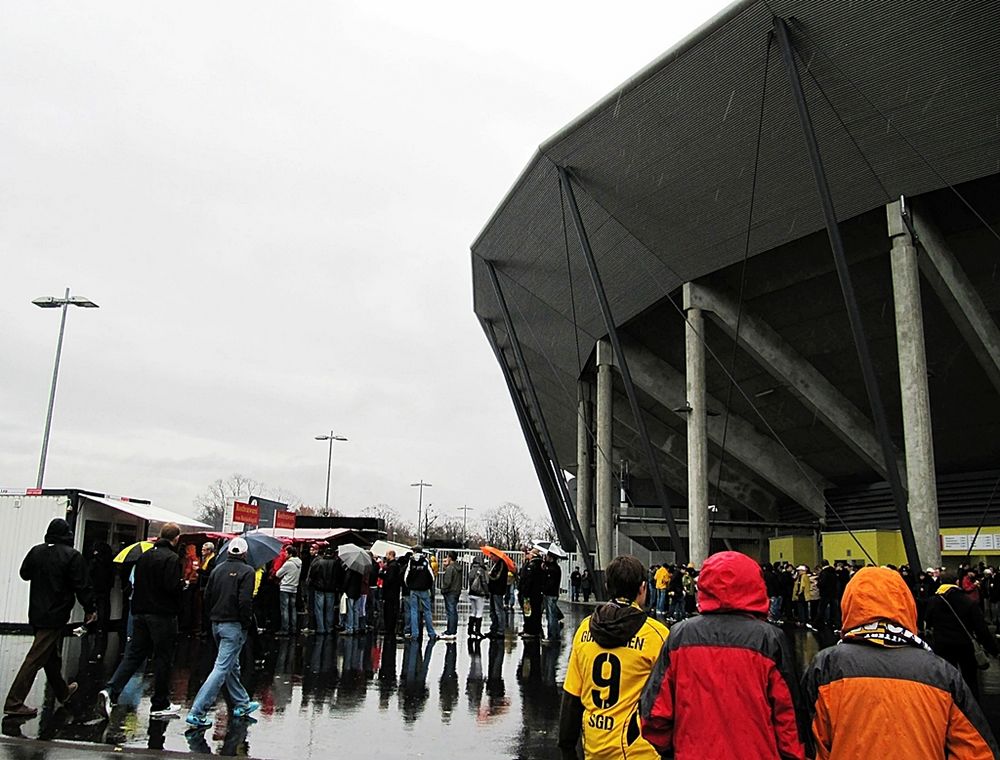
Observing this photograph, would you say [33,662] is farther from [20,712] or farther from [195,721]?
[195,721]

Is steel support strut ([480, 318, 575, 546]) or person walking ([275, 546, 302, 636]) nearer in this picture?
person walking ([275, 546, 302, 636])

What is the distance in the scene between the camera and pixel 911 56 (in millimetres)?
15070

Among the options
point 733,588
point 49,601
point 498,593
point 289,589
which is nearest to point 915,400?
point 498,593

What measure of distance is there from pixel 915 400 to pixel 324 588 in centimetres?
1182

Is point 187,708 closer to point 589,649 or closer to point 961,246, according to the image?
point 589,649

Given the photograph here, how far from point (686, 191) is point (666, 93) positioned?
2.93m

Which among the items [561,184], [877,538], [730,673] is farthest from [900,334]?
[730,673]

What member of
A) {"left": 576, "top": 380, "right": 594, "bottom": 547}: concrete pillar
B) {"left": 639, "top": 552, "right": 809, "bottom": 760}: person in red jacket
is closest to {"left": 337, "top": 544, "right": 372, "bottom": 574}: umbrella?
{"left": 639, "top": 552, "right": 809, "bottom": 760}: person in red jacket

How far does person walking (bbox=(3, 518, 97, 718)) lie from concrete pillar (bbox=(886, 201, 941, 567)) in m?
14.8

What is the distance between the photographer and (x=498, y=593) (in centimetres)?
1549

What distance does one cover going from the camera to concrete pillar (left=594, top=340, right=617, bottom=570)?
28.2 m

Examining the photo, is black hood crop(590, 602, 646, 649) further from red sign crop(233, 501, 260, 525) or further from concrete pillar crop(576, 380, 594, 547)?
concrete pillar crop(576, 380, 594, 547)

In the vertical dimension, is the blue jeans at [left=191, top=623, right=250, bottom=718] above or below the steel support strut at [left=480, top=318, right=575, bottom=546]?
below

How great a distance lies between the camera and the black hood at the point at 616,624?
380cm
